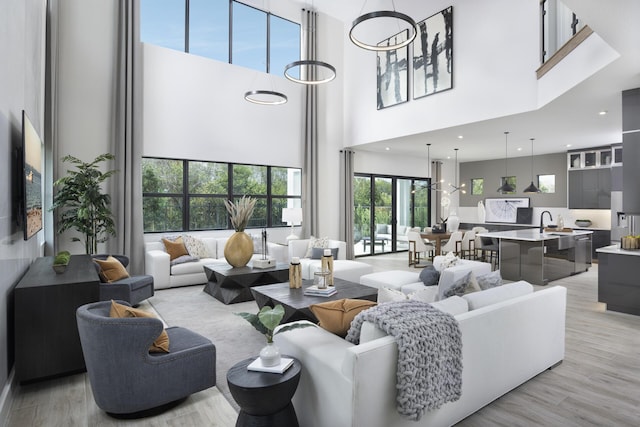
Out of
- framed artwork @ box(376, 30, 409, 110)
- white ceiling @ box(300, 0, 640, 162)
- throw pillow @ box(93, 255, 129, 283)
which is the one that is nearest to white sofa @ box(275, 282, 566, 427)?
white ceiling @ box(300, 0, 640, 162)

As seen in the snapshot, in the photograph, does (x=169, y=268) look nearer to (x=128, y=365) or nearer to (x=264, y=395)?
(x=128, y=365)

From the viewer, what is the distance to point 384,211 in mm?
10219

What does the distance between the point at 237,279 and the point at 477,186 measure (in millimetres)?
9287

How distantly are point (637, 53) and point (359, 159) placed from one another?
6373mm

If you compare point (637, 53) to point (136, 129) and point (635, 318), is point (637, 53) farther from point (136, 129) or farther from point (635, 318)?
point (136, 129)

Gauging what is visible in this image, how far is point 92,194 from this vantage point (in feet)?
17.2

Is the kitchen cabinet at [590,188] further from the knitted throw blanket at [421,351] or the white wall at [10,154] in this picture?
the white wall at [10,154]

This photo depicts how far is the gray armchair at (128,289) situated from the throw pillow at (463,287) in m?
3.61

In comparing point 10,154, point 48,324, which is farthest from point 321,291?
point 10,154

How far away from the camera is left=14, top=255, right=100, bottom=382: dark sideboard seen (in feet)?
8.70

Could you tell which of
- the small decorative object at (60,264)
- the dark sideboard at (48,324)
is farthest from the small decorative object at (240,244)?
the dark sideboard at (48,324)

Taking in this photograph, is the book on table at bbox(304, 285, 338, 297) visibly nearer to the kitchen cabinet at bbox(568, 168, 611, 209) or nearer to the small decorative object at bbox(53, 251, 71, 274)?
the small decorative object at bbox(53, 251, 71, 274)

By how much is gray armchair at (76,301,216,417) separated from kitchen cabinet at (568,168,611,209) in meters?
9.99

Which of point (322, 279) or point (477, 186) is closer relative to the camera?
point (322, 279)
